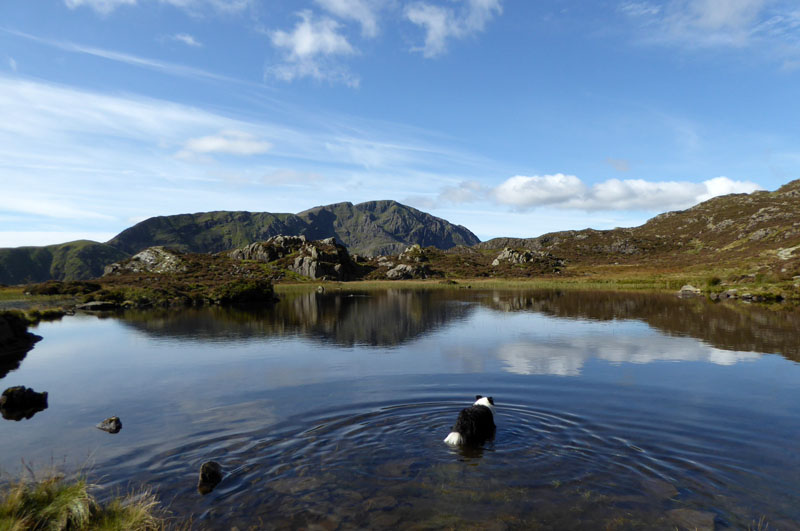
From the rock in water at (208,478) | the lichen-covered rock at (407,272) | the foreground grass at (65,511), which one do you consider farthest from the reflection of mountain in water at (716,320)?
the lichen-covered rock at (407,272)

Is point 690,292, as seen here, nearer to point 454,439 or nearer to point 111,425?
point 454,439

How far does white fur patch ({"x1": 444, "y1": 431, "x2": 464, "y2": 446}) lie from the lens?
12.9m

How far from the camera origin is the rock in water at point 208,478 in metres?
10.3

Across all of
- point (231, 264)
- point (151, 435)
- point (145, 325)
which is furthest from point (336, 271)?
point (151, 435)

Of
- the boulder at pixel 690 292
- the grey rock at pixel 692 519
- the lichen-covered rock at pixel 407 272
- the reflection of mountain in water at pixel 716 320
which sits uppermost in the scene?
the lichen-covered rock at pixel 407 272

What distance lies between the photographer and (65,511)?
7.64 meters

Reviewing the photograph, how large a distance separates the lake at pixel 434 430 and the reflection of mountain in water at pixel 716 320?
66cm

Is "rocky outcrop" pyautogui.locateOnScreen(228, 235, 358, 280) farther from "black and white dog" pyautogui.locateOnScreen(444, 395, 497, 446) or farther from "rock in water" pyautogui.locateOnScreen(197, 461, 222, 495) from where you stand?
"rock in water" pyautogui.locateOnScreen(197, 461, 222, 495)

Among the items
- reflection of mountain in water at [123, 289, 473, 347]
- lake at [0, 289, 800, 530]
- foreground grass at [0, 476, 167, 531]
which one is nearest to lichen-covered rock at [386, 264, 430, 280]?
reflection of mountain in water at [123, 289, 473, 347]

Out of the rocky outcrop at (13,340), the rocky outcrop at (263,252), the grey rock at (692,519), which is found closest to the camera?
Answer: the grey rock at (692,519)

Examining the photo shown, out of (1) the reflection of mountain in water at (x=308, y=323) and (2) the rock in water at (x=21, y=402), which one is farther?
(1) the reflection of mountain in water at (x=308, y=323)

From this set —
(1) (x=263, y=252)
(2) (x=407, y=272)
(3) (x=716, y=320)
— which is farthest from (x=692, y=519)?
(1) (x=263, y=252)

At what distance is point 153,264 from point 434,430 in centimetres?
14922

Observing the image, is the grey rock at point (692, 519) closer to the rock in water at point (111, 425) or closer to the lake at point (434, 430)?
the lake at point (434, 430)
